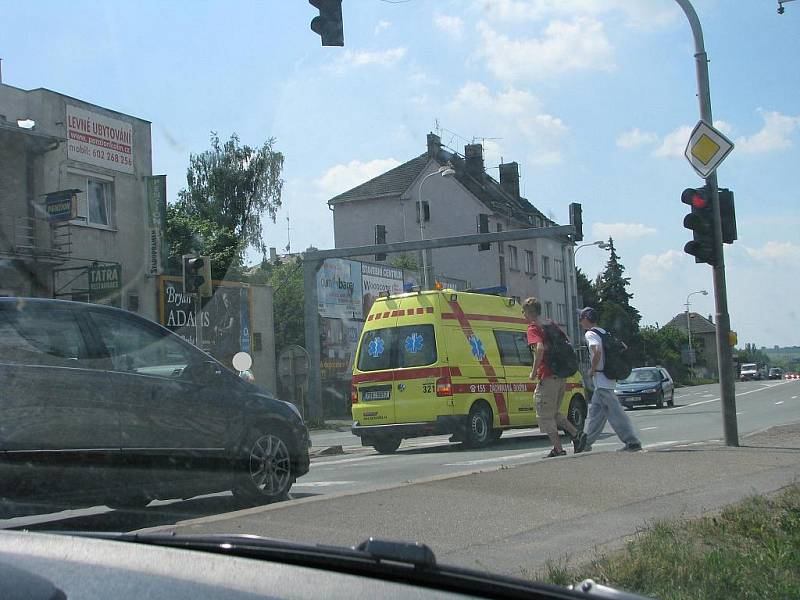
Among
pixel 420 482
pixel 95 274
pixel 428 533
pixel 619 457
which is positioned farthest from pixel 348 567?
pixel 95 274

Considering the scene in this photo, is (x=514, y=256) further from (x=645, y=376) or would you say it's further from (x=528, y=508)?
(x=528, y=508)

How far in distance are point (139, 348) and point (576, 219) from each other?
17.4 meters

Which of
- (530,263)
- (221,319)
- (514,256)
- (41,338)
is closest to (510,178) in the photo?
(530,263)

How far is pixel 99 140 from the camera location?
27719 mm

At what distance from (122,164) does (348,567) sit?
27.8 m

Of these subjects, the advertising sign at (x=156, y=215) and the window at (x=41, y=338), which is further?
the advertising sign at (x=156, y=215)

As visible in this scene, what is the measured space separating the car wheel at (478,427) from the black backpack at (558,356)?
3.96 metres

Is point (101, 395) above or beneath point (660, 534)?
above

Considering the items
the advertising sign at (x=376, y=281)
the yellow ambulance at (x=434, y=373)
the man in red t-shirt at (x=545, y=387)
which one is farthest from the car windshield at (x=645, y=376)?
the man in red t-shirt at (x=545, y=387)

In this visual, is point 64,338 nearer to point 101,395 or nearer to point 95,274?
point 101,395

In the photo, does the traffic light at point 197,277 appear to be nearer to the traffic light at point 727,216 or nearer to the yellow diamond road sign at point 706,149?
the yellow diamond road sign at point 706,149

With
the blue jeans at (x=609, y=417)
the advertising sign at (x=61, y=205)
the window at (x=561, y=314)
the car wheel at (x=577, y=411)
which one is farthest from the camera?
the window at (x=561, y=314)

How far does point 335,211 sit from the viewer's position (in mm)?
63125

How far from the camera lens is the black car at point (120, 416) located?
6445 mm
